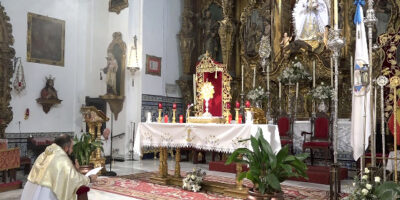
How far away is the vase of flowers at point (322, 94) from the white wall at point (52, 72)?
266 inches

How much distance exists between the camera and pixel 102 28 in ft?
39.4

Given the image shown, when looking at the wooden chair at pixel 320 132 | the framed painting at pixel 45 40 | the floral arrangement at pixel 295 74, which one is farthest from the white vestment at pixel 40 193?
the floral arrangement at pixel 295 74

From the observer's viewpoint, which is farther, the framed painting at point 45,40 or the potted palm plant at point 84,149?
the framed painting at point 45,40

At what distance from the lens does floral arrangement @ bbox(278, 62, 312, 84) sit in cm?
1041

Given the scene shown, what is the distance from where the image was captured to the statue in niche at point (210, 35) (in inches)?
504

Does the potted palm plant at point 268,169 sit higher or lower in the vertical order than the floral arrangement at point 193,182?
higher

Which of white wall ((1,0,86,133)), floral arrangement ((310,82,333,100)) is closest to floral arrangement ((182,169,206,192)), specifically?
floral arrangement ((310,82,333,100))

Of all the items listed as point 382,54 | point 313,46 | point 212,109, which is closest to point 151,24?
point 212,109

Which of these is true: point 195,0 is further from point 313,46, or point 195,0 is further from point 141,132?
point 141,132

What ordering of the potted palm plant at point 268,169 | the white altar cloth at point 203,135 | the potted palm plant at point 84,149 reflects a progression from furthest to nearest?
the potted palm plant at point 84,149, the white altar cloth at point 203,135, the potted palm plant at point 268,169

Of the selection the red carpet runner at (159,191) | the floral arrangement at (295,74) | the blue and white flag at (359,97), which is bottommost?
the red carpet runner at (159,191)

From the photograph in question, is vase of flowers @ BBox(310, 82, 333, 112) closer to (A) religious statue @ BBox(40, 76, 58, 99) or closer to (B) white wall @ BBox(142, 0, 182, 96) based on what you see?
(B) white wall @ BBox(142, 0, 182, 96)

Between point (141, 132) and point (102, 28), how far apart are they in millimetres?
5594

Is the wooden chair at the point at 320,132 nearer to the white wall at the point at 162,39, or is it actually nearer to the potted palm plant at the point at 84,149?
the potted palm plant at the point at 84,149
